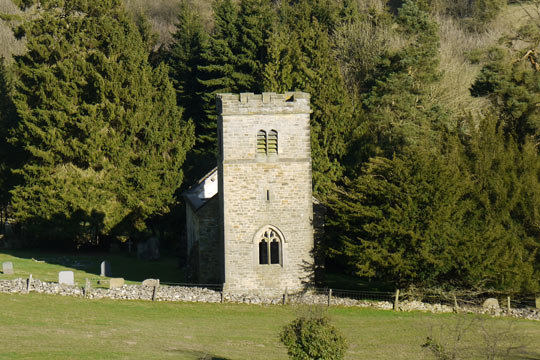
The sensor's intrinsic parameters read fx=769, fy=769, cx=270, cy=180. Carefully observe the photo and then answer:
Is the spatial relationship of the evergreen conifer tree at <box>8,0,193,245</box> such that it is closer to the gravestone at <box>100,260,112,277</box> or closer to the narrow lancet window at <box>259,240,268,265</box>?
the gravestone at <box>100,260,112,277</box>

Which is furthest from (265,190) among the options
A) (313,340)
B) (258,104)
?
(313,340)

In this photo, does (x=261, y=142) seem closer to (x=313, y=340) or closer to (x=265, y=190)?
(x=265, y=190)

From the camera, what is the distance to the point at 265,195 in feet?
97.3

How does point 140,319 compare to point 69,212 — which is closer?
point 140,319

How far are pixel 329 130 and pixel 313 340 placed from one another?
2685 cm

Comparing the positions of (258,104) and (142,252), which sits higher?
(258,104)

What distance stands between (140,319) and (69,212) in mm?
19543

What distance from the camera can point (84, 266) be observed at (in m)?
40.4

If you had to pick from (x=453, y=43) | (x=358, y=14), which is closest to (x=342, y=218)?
(x=358, y=14)

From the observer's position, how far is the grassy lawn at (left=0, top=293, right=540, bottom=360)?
20453 mm

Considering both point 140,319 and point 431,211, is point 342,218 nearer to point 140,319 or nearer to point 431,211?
point 431,211

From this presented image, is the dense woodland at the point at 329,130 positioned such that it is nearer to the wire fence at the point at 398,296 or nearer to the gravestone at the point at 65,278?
the wire fence at the point at 398,296

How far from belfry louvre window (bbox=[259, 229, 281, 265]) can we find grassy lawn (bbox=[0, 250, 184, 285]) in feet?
17.6

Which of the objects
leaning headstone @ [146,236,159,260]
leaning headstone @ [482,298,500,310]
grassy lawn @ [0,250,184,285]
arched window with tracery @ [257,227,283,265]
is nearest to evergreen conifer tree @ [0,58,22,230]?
grassy lawn @ [0,250,184,285]
